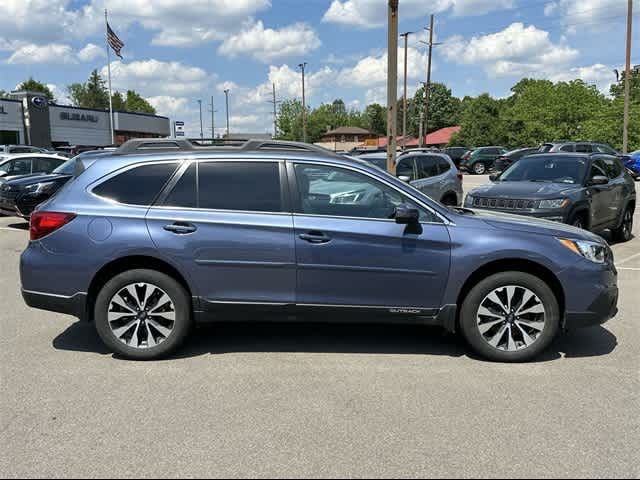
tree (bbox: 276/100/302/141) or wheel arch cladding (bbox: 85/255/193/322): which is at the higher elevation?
tree (bbox: 276/100/302/141)


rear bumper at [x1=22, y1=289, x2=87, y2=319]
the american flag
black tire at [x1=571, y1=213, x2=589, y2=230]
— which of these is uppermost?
the american flag

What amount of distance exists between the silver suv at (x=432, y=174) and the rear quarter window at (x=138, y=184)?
8.05m

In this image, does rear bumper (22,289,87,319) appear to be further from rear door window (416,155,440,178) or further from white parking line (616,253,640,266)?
rear door window (416,155,440,178)

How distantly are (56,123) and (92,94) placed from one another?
5954 centimetres

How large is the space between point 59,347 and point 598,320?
180 inches

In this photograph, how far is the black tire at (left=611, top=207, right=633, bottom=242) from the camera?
11.1 metres

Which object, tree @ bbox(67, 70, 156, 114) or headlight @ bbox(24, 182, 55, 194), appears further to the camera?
tree @ bbox(67, 70, 156, 114)

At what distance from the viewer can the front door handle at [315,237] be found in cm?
456

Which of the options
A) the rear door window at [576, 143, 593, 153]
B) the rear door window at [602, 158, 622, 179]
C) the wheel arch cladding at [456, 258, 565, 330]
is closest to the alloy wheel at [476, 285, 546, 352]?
the wheel arch cladding at [456, 258, 565, 330]

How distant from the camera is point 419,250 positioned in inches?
181

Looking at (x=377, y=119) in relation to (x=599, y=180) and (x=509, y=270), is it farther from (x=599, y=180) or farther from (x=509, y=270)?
(x=509, y=270)

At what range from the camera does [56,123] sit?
5078 cm

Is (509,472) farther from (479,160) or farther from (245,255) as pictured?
(479,160)

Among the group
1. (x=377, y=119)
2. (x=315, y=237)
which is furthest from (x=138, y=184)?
(x=377, y=119)
